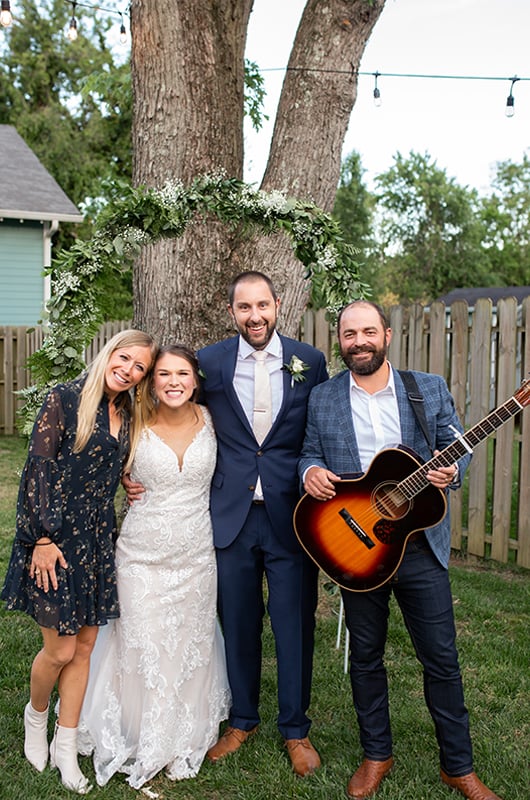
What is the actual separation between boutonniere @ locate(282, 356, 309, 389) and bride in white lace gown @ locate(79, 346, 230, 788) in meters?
0.46

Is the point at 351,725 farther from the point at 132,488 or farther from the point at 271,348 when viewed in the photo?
the point at 271,348

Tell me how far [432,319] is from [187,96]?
Answer: 10.3 feet

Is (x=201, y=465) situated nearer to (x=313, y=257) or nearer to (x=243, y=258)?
(x=313, y=257)

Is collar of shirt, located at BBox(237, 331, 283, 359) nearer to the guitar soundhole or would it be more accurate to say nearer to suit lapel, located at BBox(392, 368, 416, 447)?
suit lapel, located at BBox(392, 368, 416, 447)

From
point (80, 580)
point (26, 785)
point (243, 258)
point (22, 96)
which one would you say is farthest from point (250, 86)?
point (22, 96)

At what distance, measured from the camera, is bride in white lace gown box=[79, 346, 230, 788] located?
11.8 ft

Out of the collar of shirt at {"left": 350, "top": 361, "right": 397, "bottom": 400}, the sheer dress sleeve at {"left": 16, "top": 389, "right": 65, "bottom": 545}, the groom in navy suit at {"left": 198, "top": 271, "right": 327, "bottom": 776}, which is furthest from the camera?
the groom in navy suit at {"left": 198, "top": 271, "right": 327, "bottom": 776}

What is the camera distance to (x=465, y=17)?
47.3 ft

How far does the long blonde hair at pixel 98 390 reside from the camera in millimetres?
3387

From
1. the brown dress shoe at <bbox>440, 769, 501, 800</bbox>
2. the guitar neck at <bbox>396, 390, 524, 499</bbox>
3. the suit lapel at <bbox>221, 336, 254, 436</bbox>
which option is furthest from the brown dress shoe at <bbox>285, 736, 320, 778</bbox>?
the suit lapel at <bbox>221, 336, 254, 436</bbox>

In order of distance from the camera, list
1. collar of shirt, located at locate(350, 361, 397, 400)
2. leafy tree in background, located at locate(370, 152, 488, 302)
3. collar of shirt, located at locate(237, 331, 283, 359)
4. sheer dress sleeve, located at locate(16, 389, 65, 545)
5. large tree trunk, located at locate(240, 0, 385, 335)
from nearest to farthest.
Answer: sheer dress sleeve, located at locate(16, 389, 65, 545)
collar of shirt, located at locate(350, 361, 397, 400)
collar of shirt, located at locate(237, 331, 283, 359)
large tree trunk, located at locate(240, 0, 385, 335)
leafy tree in background, located at locate(370, 152, 488, 302)

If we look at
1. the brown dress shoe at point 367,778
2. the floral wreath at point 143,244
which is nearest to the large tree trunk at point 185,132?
the floral wreath at point 143,244

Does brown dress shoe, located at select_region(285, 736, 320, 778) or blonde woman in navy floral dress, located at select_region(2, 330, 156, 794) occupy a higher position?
blonde woman in navy floral dress, located at select_region(2, 330, 156, 794)

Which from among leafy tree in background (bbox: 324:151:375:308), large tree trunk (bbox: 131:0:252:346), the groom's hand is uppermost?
leafy tree in background (bbox: 324:151:375:308)
